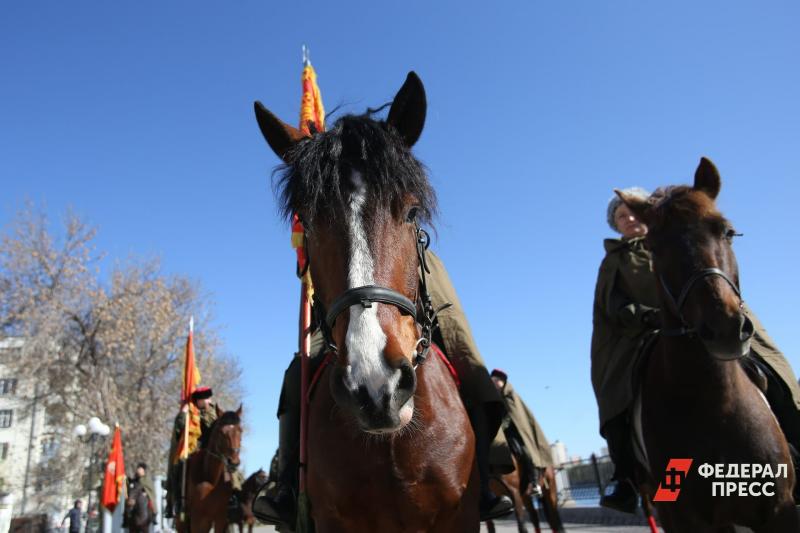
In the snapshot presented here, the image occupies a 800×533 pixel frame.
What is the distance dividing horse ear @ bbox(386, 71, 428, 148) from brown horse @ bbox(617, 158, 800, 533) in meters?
1.86

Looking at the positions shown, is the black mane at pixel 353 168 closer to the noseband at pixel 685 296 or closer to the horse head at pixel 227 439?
the noseband at pixel 685 296

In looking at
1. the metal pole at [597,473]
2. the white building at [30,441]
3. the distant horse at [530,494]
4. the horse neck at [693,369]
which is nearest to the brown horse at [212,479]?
the distant horse at [530,494]

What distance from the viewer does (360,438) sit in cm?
279

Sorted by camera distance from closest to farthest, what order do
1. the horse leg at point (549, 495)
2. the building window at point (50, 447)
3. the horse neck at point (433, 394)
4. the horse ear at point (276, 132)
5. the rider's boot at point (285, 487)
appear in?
1. the horse neck at point (433, 394)
2. the horse ear at point (276, 132)
3. the rider's boot at point (285, 487)
4. the horse leg at point (549, 495)
5. the building window at point (50, 447)

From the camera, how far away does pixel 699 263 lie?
3592mm

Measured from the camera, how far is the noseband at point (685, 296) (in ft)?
11.4

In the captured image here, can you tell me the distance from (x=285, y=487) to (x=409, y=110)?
2399 millimetres

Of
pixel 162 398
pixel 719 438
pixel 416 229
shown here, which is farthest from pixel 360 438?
pixel 162 398

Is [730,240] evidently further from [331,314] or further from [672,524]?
[331,314]

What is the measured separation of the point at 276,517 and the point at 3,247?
30.6m

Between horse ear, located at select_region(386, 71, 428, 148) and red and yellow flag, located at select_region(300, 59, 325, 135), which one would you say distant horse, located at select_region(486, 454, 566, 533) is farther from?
horse ear, located at select_region(386, 71, 428, 148)

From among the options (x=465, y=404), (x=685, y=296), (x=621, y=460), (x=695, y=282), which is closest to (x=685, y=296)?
(x=685, y=296)

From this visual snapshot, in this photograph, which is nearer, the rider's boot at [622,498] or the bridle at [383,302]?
the bridle at [383,302]

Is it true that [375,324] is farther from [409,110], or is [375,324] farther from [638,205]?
[638,205]
